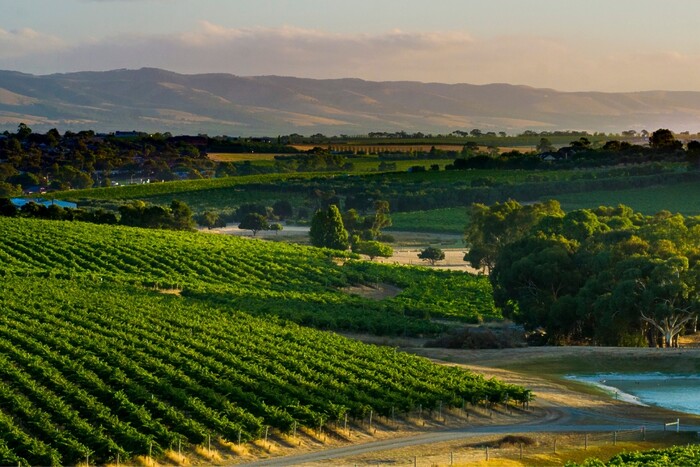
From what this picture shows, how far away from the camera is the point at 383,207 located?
166 meters

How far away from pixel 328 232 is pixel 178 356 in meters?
73.6

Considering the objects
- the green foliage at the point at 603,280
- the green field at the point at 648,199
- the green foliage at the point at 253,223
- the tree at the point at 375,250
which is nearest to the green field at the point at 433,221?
the green field at the point at 648,199

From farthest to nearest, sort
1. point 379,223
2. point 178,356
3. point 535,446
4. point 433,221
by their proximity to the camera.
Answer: point 433,221 → point 379,223 → point 178,356 → point 535,446

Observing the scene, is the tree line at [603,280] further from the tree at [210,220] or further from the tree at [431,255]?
the tree at [210,220]

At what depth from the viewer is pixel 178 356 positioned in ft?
201

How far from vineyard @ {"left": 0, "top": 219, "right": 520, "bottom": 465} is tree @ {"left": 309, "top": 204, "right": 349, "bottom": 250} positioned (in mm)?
27481

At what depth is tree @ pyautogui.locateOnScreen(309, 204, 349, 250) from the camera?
134 meters

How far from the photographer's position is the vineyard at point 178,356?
49.7 metres

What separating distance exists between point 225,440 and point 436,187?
131 metres

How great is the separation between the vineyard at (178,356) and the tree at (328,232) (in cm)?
2748

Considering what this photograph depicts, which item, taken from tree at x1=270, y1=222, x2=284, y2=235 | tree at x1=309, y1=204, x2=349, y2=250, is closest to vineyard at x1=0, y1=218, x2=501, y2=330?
tree at x1=309, y1=204, x2=349, y2=250

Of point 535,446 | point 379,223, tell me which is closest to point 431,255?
point 379,223

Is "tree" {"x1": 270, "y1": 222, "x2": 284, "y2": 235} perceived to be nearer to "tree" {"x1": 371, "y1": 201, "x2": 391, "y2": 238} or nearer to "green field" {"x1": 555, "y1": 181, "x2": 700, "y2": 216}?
"tree" {"x1": 371, "y1": 201, "x2": 391, "y2": 238}

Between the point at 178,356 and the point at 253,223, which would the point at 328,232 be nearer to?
the point at 253,223
